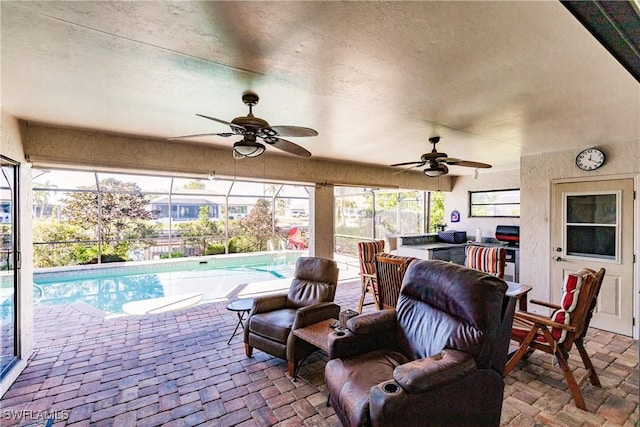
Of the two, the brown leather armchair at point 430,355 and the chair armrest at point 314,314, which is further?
the chair armrest at point 314,314

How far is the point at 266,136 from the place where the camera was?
2596 mm

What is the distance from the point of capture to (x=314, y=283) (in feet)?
11.4

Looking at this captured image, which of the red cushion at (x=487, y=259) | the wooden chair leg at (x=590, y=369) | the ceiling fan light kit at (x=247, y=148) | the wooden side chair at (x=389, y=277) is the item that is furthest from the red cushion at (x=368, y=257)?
the ceiling fan light kit at (x=247, y=148)

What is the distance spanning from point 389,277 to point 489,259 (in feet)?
4.31

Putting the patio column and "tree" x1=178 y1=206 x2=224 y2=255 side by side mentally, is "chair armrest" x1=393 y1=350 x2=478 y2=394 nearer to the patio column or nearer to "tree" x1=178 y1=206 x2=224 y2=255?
the patio column

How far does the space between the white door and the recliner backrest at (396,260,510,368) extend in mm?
3289

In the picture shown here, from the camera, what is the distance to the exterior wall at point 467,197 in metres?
6.68

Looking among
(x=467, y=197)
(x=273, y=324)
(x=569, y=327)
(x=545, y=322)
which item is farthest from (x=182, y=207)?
(x=569, y=327)

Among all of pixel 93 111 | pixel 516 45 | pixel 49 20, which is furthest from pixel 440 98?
pixel 93 111

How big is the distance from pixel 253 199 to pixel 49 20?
8008 millimetres

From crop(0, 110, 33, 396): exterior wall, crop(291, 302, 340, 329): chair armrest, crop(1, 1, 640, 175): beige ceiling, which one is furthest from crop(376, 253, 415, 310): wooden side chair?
crop(0, 110, 33, 396): exterior wall

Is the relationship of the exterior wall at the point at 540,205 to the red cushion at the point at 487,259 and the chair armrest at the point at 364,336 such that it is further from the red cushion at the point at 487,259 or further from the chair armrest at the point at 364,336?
the chair armrest at the point at 364,336

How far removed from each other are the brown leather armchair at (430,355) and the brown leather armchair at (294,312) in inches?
28.8

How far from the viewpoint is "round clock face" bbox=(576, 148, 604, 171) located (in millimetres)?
3973
